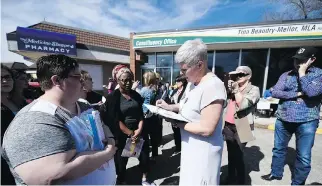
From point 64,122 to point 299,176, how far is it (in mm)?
3093

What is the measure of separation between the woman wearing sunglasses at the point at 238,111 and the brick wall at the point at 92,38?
12026mm

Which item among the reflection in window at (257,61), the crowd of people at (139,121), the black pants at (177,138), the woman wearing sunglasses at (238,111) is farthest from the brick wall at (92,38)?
the woman wearing sunglasses at (238,111)

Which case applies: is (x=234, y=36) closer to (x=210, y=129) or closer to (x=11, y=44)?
(x=210, y=129)

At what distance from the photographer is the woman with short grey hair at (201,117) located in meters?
1.44

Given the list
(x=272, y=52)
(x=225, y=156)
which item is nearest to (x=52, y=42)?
(x=225, y=156)

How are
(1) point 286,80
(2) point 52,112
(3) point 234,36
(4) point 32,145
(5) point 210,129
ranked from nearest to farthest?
(4) point 32,145 → (2) point 52,112 → (5) point 210,129 → (1) point 286,80 → (3) point 234,36

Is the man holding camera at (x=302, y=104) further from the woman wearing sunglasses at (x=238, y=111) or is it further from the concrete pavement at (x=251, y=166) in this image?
the concrete pavement at (x=251, y=166)

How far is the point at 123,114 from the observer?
2621mm

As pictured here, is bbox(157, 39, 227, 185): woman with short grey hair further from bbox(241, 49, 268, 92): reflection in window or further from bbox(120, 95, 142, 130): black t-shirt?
bbox(241, 49, 268, 92): reflection in window

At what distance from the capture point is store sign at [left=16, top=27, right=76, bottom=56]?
31.8ft

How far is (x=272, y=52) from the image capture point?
8633 millimetres

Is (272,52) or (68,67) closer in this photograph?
(68,67)

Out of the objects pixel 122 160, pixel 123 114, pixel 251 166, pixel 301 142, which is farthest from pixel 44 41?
pixel 301 142

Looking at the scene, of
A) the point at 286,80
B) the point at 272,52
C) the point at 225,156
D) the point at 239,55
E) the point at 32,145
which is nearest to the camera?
the point at 32,145
